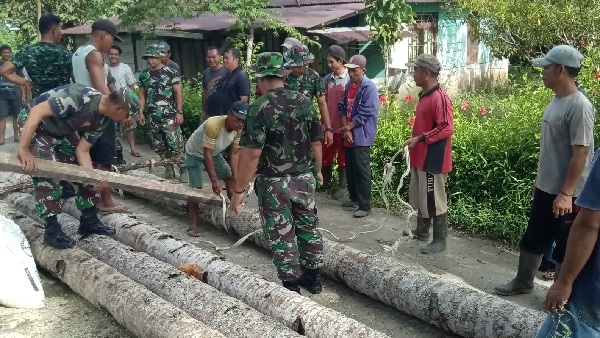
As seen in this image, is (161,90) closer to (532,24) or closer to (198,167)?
(198,167)

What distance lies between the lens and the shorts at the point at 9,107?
10.6 meters

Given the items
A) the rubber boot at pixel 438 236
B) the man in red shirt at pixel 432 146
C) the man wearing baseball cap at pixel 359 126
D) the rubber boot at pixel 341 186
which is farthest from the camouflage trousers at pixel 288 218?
the rubber boot at pixel 341 186

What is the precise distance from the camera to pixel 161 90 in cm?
766

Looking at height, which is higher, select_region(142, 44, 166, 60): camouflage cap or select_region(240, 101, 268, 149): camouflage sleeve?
select_region(142, 44, 166, 60): camouflage cap

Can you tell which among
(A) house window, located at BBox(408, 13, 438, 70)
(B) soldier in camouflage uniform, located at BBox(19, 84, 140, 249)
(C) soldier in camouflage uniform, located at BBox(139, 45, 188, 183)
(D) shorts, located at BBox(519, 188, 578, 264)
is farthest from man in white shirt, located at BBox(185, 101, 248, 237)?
(A) house window, located at BBox(408, 13, 438, 70)

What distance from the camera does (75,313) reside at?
4297 mm

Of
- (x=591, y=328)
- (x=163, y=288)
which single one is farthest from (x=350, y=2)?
(x=591, y=328)

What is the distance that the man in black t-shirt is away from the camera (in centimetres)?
679

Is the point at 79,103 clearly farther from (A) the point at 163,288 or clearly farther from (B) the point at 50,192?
(A) the point at 163,288

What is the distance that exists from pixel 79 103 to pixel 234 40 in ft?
23.7

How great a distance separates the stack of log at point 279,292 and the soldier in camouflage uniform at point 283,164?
0.35 m

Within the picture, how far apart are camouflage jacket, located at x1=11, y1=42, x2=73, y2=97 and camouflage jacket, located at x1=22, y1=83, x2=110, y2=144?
4.44 ft

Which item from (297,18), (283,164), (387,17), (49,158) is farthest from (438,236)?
(297,18)

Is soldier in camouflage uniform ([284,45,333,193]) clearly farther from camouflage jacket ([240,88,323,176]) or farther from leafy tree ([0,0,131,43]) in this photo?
leafy tree ([0,0,131,43])
